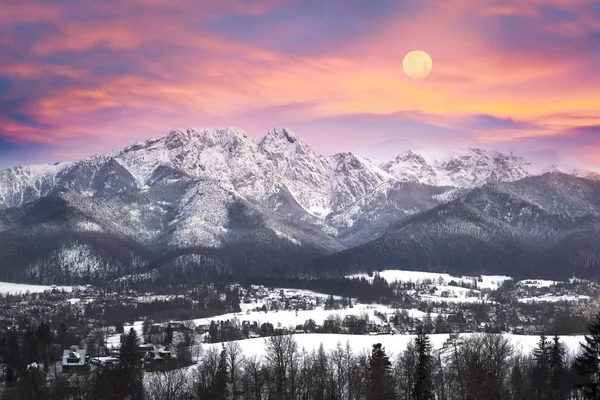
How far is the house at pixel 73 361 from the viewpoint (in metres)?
119

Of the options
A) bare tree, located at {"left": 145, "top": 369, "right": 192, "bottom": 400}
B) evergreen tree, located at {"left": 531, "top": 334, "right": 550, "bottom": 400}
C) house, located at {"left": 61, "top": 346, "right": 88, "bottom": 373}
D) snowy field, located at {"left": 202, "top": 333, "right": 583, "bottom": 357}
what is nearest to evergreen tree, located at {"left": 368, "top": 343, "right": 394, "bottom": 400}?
evergreen tree, located at {"left": 531, "top": 334, "right": 550, "bottom": 400}

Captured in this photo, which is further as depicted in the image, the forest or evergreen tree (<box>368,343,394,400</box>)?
the forest

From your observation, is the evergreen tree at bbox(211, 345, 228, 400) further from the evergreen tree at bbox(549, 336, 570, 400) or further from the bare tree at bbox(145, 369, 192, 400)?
the evergreen tree at bbox(549, 336, 570, 400)

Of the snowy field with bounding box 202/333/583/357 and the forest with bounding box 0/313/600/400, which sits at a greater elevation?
the snowy field with bounding box 202/333/583/357

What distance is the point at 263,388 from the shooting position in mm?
97562

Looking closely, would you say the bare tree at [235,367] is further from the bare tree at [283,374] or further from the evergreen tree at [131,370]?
the evergreen tree at [131,370]

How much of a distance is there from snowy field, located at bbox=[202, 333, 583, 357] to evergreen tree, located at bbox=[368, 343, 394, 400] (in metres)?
26.5

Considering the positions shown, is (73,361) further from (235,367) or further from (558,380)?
(558,380)

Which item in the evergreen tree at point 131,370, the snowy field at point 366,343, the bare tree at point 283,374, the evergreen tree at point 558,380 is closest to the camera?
the bare tree at point 283,374

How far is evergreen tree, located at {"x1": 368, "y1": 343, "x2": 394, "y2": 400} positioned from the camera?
82.1 meters

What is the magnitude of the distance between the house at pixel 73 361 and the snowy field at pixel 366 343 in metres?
21.8

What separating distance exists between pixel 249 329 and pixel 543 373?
94951 millimetres

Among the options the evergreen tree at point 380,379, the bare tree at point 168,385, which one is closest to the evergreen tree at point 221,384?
the bare tree at point 168,385

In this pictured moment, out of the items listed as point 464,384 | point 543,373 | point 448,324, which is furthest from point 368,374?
point 448,324
